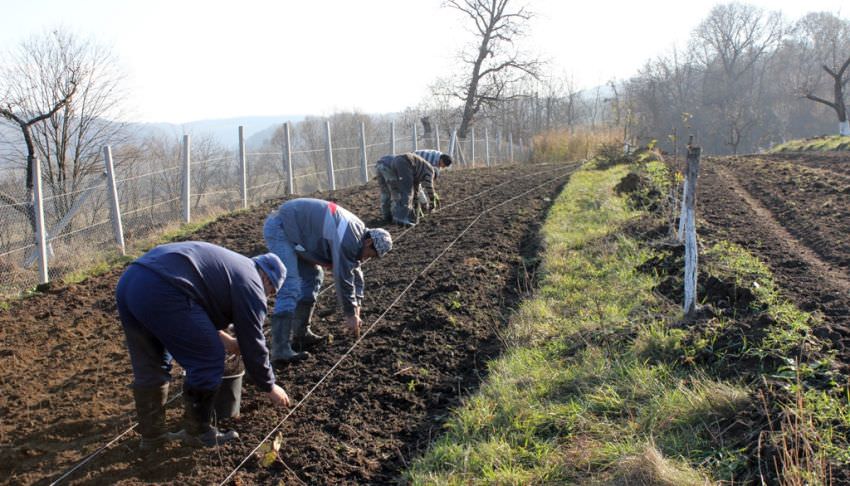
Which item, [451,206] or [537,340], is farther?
[451,206]

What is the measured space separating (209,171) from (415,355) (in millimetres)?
12618

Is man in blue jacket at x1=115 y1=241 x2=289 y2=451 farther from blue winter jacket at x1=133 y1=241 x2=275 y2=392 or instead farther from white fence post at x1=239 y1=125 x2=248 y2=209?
white fence post at x1=239 y1=125 x2=248 y2=209

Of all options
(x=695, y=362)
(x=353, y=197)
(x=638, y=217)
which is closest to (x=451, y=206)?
(x=353, y=197)

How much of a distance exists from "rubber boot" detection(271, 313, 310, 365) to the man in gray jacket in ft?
16.5

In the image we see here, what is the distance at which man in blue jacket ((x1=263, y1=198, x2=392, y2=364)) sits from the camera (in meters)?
4.41

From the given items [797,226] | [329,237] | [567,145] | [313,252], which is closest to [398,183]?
[313,252]

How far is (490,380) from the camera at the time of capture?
14.4ft

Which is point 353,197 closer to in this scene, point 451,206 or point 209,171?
point 451,206

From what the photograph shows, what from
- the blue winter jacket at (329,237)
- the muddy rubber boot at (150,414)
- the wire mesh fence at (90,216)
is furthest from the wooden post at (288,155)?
the muddy rubber boot at (150,414)

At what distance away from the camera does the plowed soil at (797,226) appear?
508cm

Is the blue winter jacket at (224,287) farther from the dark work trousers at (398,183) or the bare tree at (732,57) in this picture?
the bare tree at (732,57)

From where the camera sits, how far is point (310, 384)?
4.60m

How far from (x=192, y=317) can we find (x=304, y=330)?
1999 millimetres

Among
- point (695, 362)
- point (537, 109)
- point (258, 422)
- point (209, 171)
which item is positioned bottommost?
point (258, 422)
